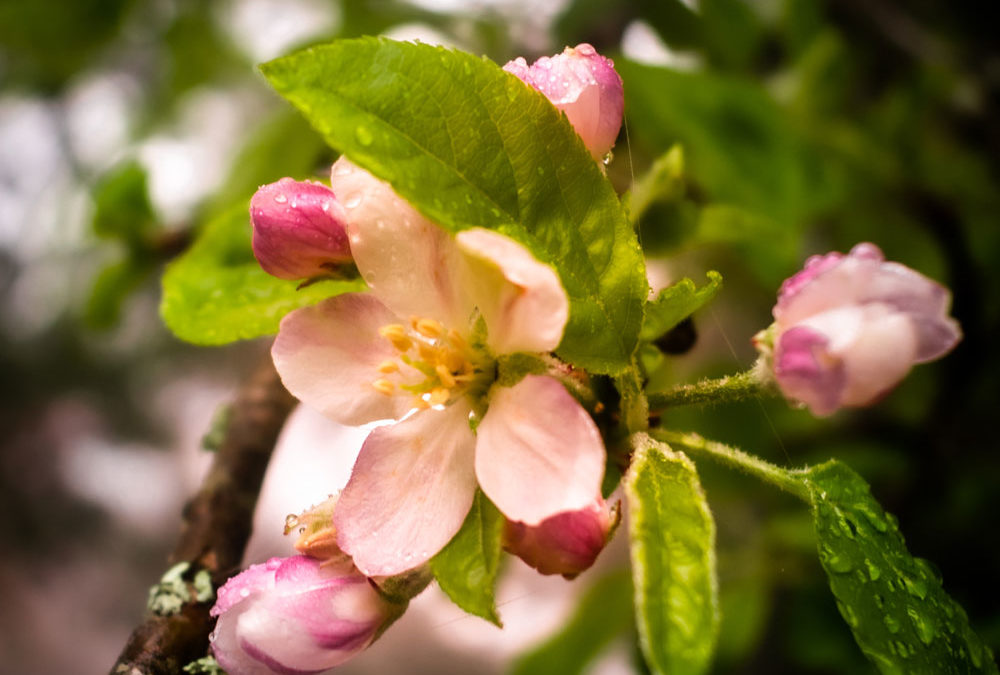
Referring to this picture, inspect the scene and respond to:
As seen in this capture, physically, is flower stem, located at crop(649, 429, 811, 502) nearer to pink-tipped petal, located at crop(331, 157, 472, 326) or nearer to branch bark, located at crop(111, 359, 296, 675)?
pink-tipped petal, located at crop(331, 157, 472, 326)

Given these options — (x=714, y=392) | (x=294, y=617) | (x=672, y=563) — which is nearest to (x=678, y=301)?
(x=714, y=392)

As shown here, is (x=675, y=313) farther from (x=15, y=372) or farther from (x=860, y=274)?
(x=15, y=372)

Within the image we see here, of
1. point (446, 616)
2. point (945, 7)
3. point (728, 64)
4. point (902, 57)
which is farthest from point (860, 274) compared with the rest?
point (945, 7)

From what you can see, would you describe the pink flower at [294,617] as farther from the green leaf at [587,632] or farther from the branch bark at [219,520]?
the green leaf at [587,632]

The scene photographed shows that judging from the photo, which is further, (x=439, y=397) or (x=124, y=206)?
(x=124, y=206)

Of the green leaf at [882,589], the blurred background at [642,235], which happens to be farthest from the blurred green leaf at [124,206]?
the green leaf at [882,589]

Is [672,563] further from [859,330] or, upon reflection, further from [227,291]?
[227,291]
